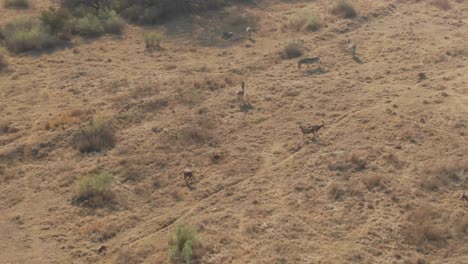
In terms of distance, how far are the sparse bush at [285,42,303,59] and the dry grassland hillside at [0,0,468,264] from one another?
0.12 metres

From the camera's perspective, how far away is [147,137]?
17891mm

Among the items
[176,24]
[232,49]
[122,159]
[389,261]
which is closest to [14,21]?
[176,24]

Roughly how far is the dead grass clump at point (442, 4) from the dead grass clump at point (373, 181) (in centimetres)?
1885

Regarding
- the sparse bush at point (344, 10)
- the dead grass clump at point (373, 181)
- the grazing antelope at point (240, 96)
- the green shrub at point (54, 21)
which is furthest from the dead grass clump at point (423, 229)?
the green shrub at point (54, 21)

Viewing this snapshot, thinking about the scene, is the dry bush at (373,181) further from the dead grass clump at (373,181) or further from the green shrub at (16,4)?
the green shrub at (16,4)

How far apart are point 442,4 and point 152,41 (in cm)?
1797

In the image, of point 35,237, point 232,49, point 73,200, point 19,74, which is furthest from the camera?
point 232,49

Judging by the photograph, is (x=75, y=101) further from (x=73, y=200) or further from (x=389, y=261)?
(x=389, y=261)

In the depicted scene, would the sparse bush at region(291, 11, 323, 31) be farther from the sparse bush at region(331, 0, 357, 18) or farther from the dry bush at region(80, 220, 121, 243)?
the dry bush at region(80, 220, 121, 243)

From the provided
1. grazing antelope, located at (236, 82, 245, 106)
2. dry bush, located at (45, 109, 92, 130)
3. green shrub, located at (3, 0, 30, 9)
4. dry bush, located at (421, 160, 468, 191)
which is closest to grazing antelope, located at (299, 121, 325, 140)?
grazing antelope, located at (236, 82, 245, 106)

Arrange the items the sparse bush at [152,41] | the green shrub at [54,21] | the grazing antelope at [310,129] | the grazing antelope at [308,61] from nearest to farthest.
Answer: the grazing antelope at [310,129], the grazing antelope at [308,61], the sparse bush at [152,41], the green shrub at [54,21]

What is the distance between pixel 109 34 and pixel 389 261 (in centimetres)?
1955

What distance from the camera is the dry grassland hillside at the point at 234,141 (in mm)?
13242

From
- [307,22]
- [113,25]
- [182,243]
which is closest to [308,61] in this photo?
[307,22]
